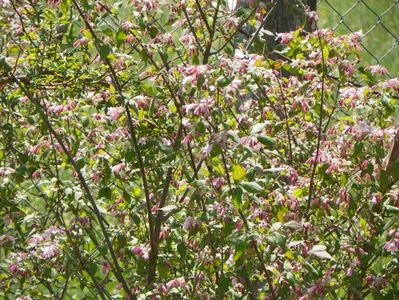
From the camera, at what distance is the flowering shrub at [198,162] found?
2.17m

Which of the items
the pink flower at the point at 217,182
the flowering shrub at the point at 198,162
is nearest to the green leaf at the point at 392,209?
the flowering shrub at the point at 198,162

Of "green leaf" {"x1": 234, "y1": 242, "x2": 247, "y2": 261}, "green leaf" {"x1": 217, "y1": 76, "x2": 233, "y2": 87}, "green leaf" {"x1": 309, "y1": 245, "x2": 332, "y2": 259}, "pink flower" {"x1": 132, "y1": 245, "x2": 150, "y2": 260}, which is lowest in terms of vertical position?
"green leaf" {"x1": 309, "y1": 245, "x2": 332, "y2": 259}

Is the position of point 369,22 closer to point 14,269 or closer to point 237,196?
point 14,269

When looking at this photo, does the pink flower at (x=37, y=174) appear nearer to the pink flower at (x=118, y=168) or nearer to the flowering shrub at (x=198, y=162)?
the flowering shrub at (x=198, y=162)

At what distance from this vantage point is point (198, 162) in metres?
2.19

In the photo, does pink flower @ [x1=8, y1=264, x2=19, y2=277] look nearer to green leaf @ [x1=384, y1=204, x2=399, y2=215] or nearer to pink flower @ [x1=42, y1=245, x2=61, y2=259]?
pink flower @ [x1=42, y1=245, x2=61, y2=259]

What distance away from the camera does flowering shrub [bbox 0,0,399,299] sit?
7.13 ft

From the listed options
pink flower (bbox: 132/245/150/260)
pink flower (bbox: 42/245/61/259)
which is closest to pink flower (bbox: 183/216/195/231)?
pink flower (bbox: 132/245/150/260)

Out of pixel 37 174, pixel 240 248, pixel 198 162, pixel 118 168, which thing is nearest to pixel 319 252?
pixel 240 248

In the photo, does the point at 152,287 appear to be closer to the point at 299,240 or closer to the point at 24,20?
the point at 299,240

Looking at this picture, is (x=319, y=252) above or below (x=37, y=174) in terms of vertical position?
below

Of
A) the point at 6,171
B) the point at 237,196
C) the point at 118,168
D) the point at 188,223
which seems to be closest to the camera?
the point at 237,196

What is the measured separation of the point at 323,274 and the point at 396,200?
0.26 meters

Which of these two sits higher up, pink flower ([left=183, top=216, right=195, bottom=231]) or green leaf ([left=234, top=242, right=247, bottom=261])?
pink flower ([left=183, top=216, right=195, bottom=231])
